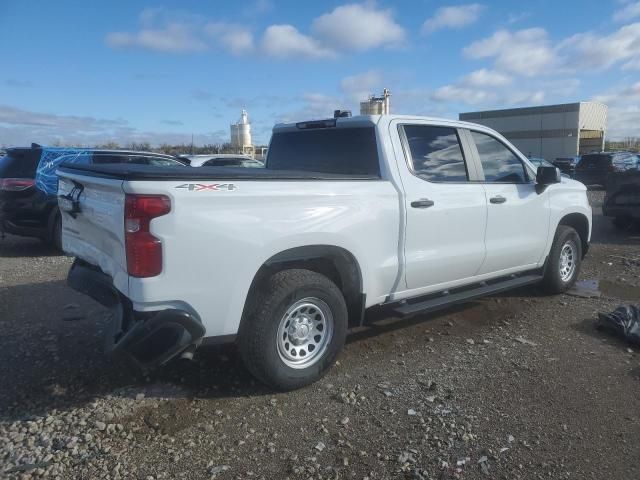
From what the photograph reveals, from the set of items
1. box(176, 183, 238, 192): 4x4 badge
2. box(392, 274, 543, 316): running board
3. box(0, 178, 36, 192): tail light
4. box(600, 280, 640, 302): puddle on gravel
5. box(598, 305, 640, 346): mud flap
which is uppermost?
box(176, 183, 238, 192): 4x4 badge

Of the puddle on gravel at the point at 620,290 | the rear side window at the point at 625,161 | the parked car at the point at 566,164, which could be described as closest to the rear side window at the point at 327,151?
the puddle on gravel at the point at 620,290

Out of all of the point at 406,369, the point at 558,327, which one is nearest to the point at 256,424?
the point at 406,369

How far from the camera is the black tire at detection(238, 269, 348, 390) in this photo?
3.47 meters

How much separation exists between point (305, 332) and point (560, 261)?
3.74 m

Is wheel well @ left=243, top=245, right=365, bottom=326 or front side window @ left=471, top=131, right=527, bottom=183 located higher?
front side window @ left=471, top=131, right=527, bottom=183

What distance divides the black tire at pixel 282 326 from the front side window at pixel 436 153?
54.3 inches

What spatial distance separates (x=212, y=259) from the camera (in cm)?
320

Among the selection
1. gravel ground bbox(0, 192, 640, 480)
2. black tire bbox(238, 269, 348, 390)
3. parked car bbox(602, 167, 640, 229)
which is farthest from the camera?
parked car bbox(602, 167, 640, 229)

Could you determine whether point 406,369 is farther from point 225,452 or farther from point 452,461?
point 225,452

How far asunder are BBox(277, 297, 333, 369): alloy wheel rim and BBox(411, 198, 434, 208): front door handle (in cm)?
112

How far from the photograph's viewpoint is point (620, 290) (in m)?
6.64

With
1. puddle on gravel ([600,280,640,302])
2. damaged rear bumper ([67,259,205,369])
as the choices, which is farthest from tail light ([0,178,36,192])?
puddle on gravel ([600,280,640,302])

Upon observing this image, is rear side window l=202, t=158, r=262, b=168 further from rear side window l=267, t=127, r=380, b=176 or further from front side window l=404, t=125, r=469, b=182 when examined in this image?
front side window l=404, t=125, r=469, b=182

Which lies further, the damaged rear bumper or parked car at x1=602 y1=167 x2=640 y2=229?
parked car at x1=602 y1=167 x2=640 y2=229
